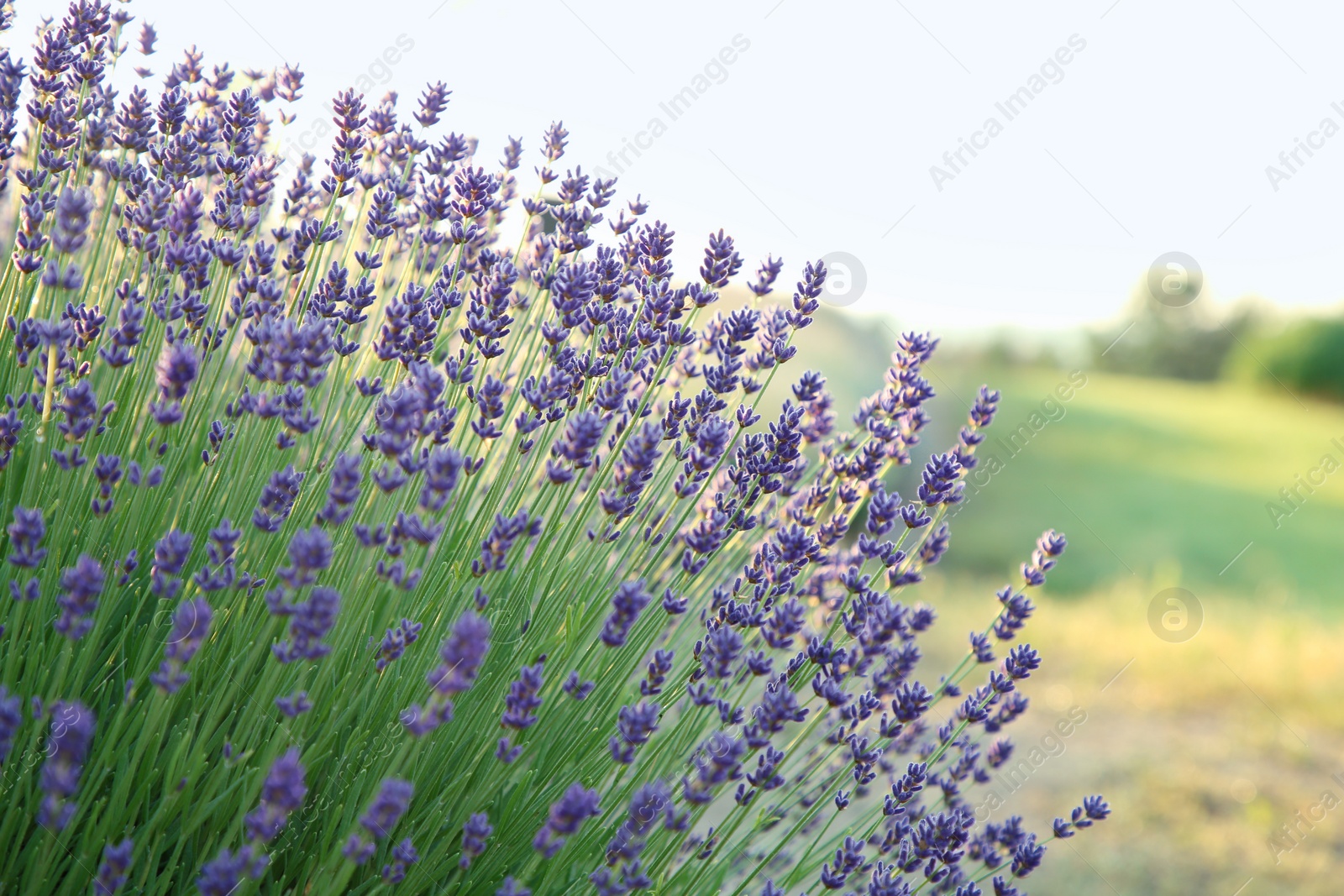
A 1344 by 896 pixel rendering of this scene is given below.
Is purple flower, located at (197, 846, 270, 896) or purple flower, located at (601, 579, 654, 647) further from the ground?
purple flower, located at (601, 579, 654, 647)

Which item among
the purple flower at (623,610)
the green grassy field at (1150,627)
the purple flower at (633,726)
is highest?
the green grassy field at (1150,627)

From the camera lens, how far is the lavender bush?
126 cm

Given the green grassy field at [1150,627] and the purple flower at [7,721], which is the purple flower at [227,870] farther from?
the green grassy field at [1150,627]

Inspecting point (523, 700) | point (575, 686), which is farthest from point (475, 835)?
point (575, 686)

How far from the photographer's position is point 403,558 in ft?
5.56

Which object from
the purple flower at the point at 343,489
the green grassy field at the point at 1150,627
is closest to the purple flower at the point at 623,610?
the purple flower at the point at 343,489

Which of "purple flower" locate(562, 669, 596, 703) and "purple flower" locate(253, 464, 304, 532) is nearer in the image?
"purple flower" locate(253, 464, 304, 532)

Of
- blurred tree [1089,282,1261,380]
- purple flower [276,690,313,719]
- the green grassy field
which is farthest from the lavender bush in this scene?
blurred tree [1089,282,1261,380]

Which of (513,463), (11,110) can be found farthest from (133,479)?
(11,110)

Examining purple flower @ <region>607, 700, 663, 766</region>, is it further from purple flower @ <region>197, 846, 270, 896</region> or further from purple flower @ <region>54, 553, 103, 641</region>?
purple flower @ <region>54, 553, 103, 641</region>

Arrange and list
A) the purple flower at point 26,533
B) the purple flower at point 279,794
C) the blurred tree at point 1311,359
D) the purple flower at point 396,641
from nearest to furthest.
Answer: the purple flower at point 279,794
the purple flower at point 26,533
the purple flower at point 396,641
the blurred tree at point 1311,359

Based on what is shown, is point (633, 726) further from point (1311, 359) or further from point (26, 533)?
point (1311, 359)

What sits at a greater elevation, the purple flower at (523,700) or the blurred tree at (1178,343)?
the blurred tree at (1178,343)

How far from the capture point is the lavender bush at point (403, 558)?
1.26 m
